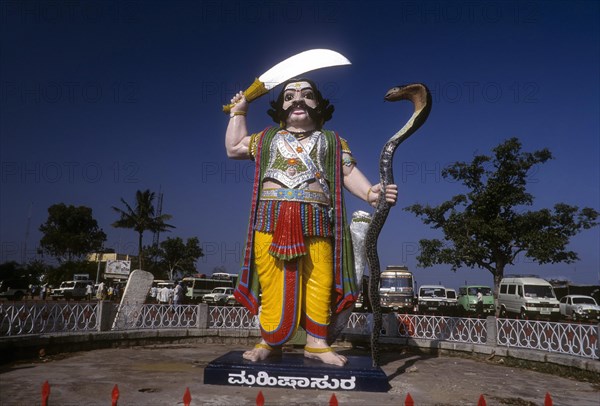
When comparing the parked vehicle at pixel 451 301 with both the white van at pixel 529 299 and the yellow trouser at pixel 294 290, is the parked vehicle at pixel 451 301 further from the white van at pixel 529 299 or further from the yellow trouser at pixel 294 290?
the yellow trouser at pixel 294 290

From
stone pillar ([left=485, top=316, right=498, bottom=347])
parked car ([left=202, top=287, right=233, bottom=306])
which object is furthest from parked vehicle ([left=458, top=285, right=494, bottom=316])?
stone pillar ([left=485, top=316, right=498, bottom=347])

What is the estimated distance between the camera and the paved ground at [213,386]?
5094 mm

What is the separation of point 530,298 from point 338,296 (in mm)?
15745

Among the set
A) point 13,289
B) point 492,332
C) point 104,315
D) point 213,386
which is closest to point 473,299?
point 492,332

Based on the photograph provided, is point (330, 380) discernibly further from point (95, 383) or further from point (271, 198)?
point (95, 383)

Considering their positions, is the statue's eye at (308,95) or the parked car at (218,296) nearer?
the statue's eye at (308,95)

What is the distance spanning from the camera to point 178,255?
42.8 meters

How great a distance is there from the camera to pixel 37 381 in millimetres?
5750

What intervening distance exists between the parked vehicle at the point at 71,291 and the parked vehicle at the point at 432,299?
70.9 ft

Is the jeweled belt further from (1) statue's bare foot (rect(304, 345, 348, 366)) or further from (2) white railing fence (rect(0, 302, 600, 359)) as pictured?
(2) white railing fence (rect(0, 302, 600, 359))

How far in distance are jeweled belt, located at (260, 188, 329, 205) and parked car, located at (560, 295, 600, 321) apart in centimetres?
1771

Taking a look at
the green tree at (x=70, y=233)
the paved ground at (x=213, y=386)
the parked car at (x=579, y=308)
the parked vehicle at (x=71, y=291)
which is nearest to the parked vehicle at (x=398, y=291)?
the parked car at (x=579, y=308)

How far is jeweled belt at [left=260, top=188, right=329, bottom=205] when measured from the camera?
5934mm

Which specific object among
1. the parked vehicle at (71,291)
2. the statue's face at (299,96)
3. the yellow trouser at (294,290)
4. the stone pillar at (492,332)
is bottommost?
the parked vehicle at (71,291)
